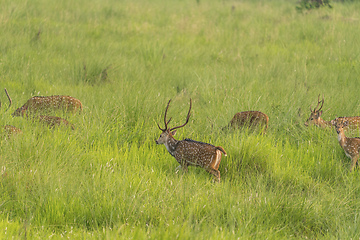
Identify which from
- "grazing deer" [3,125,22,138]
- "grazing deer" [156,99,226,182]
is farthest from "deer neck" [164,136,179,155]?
"grazing deer" [3,125,22,138]

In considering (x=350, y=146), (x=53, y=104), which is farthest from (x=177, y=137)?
(x=350, y=146)

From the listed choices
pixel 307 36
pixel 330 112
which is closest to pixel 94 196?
pixel 330 112

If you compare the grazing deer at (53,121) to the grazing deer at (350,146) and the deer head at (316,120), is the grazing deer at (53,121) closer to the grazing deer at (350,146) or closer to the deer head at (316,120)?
the deer head at (316,120)

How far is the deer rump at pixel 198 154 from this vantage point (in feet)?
15.0

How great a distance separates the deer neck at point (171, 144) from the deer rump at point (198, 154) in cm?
9

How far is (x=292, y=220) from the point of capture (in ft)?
12.9

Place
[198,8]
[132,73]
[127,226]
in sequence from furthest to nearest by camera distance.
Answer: [198,8] → [132,73] → [127,226]

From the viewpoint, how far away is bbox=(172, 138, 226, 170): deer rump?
180 inches

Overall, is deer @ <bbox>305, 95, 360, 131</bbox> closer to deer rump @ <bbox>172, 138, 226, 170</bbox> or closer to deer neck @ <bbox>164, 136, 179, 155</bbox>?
deer rump @ <bbox>172, 138, 226, 170</bbox>

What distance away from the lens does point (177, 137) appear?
18.3 feet

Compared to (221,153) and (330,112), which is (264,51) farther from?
(221,153)

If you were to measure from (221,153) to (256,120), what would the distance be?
104cm

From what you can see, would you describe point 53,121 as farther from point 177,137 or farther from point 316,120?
point 316,120

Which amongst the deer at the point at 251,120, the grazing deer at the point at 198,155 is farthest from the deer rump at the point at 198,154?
the deer at the point at 251,120
